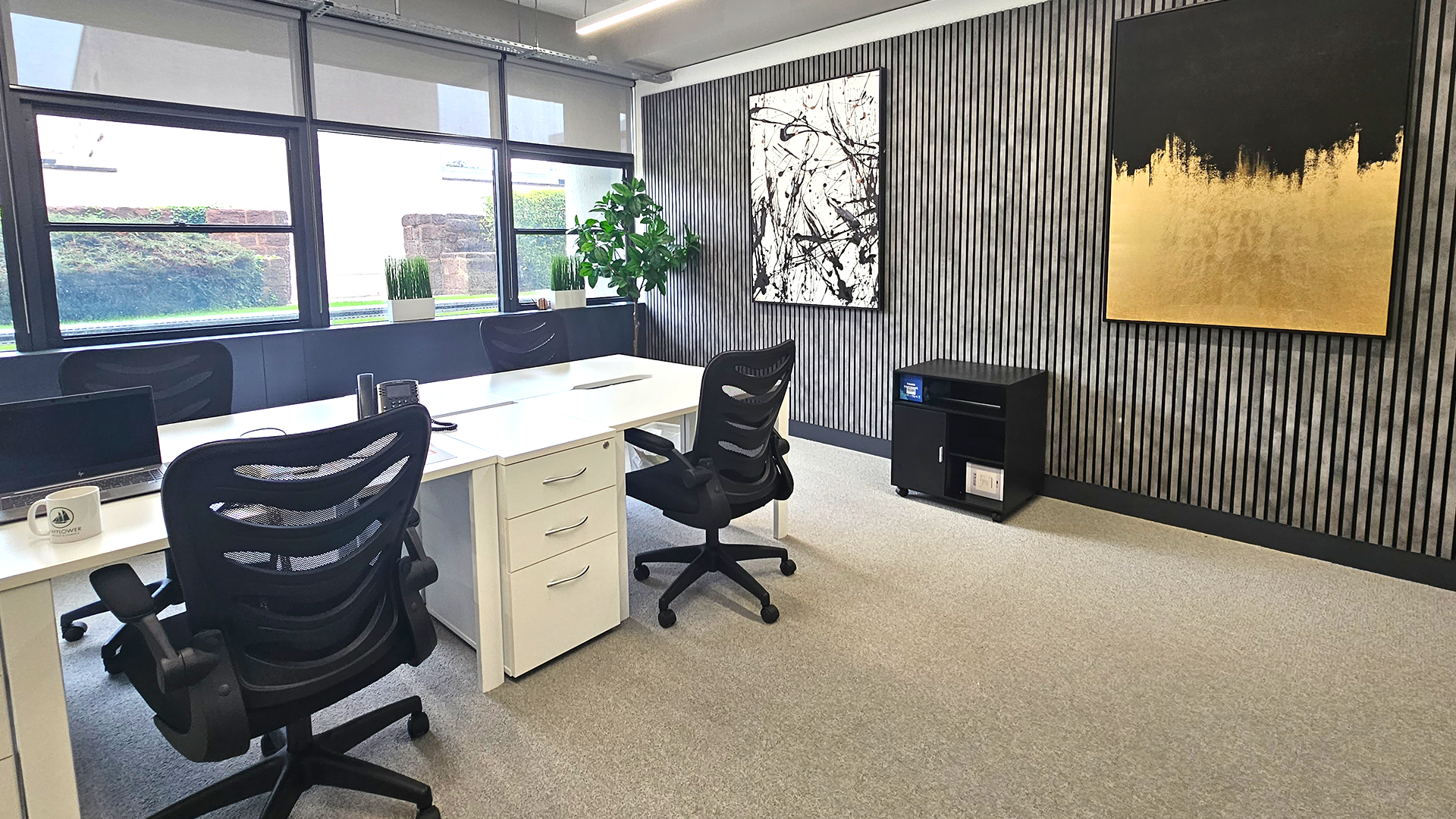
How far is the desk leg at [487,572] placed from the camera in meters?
2.54

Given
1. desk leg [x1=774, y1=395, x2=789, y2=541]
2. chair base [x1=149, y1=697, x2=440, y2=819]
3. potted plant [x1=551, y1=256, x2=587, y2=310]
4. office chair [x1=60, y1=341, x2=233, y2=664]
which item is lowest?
chair base [x1=149, y1=697, x2=440, y2=819]

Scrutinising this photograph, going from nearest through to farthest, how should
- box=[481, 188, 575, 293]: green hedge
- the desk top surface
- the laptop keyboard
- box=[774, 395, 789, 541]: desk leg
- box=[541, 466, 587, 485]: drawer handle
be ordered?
the desk top surface < the laptop keyboard < box=[541, 466, 587, 485]: drawer handle < box=[774, 395, 789, 541]: desk leg < box=[481, 188, 575, 293]: green hedge

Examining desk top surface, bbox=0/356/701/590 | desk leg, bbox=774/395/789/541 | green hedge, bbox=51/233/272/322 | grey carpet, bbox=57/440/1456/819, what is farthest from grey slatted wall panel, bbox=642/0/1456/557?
green hedge, bbox=51/233/272/322

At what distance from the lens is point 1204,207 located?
12.0 feet

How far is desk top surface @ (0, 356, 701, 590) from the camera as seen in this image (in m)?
1.82

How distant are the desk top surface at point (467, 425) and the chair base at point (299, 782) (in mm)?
608

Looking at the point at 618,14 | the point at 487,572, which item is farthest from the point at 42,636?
the point at 618,14

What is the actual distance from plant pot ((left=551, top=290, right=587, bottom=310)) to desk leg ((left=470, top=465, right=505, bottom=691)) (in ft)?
12.1

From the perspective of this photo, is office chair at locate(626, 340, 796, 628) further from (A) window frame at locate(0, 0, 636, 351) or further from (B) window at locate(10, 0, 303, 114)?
(B) window at locate(10, 0, 303, 114)

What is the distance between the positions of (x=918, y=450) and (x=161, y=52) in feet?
15.1

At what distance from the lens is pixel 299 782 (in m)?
1.96

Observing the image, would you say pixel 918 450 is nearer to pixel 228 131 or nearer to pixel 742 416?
pixel 742 416

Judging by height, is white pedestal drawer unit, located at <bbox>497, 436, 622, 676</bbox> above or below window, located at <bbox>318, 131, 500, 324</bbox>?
below

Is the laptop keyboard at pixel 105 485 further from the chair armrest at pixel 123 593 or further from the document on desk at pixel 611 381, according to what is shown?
the document on desk at pixel 611 381
